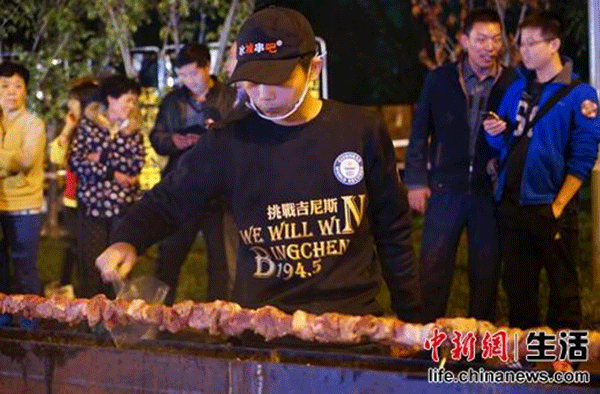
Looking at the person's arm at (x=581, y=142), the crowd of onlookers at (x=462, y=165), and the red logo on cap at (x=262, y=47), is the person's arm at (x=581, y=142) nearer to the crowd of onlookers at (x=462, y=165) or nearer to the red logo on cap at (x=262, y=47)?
the crowd of onlookers at (x=462, y=165)

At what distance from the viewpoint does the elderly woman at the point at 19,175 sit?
27.8ft

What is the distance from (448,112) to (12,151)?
3199 millimetres

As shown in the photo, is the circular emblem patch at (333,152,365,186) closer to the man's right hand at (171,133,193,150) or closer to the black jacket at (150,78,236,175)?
the man's right hand at (171,133,193,150)

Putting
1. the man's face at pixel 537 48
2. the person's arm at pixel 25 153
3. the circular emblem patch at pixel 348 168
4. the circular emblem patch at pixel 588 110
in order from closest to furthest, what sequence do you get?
1. the circular emblem patch at pixel 348 168
2. the circular emblem patch at pixel 588 110
3. the man's face at pixel 537 48
4. the person's arm at pixel 25 153

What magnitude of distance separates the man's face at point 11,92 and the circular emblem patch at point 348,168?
4.75m

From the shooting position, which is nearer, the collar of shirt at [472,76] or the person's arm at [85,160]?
the collar of shirt at [472,76]

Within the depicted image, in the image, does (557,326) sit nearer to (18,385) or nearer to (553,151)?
(553,151)

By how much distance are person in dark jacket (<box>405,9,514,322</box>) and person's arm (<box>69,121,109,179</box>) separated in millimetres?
2554

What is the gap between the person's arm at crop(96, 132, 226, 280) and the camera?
4.41 meters

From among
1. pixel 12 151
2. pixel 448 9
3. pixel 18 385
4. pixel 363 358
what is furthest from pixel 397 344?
pixel 448 9

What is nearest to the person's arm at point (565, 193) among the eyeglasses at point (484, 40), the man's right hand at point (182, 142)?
the eyeglasses at point (484, 40)

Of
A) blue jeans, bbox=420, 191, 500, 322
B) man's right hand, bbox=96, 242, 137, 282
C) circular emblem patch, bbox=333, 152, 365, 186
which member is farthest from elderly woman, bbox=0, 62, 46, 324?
circular emblem patch, bbox=333, 152, 365, 186

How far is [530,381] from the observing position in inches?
140

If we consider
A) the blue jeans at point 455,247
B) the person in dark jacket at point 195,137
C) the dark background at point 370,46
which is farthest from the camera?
the dark background at point 370,46
